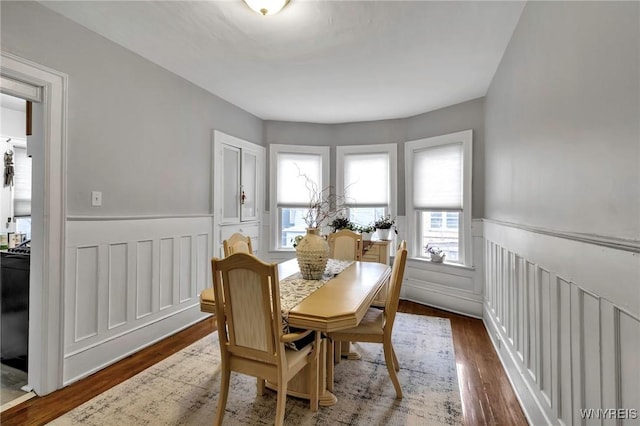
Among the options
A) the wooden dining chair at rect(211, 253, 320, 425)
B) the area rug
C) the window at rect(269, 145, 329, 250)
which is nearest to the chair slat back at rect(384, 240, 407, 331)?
the area rug

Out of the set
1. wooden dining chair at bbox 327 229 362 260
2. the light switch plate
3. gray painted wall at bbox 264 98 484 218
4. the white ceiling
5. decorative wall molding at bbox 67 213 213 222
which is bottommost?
wooden dining chair at bbox 327 229 362 260

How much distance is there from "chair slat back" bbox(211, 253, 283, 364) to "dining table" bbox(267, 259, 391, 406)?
0.39ft

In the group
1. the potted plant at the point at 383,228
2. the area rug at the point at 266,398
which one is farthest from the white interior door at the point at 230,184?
the potted plant at the point at 383,228

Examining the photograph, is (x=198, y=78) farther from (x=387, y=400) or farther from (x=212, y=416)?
(x=387, y=400)

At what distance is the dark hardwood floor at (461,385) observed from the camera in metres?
1.88

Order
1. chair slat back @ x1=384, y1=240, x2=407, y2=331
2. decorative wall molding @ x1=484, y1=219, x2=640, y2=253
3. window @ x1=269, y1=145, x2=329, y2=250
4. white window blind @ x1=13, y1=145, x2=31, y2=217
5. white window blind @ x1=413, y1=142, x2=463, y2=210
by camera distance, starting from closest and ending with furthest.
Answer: decorative wall molding @ x1=484, y1=219, x2=640, y2=253
chair slat back @ x1=384, y1=240, x2=407, y2=331
white window blind @ x1=413, y1=142, x2=463, y2=210
white window blind @ x1=13, y1=145, x2=31, y2=217
window @ x1=269, y1=145, x2=329, y2=250

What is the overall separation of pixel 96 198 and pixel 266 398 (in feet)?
6.44

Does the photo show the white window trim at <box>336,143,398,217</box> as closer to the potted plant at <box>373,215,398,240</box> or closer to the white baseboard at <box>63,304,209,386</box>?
the potted plant at <box>373,215,398,240</box>

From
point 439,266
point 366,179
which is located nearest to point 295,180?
point 366,179

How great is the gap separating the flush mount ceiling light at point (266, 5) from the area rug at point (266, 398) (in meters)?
2.51

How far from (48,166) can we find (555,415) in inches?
129

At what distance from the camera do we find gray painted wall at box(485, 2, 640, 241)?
981 millimetres

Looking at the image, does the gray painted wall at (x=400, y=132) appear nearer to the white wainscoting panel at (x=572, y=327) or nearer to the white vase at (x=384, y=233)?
the white vase at (x=384, y=233)

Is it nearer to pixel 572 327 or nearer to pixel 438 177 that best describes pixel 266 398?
pixel 572 327
